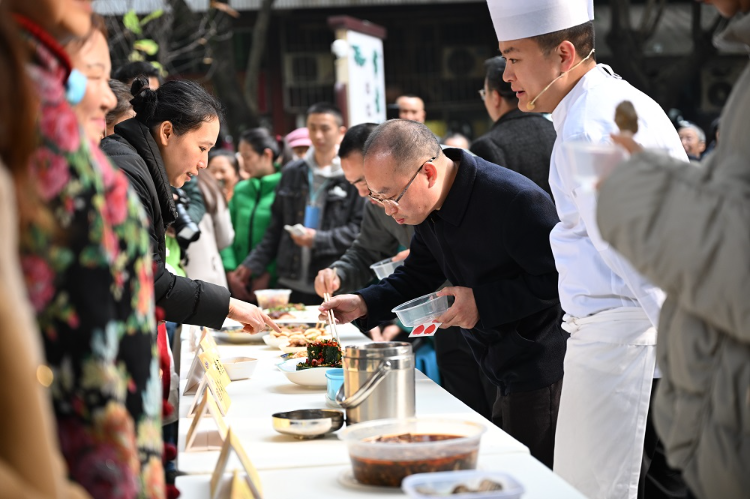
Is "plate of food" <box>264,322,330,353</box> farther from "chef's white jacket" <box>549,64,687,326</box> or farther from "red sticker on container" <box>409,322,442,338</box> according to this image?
"chef's white jacket" <box>549,64,687,326</box>

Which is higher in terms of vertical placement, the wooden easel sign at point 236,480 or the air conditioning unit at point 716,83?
the air conditioning unit at point 716,83

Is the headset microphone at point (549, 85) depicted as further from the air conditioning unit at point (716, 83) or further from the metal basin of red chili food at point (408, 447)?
the air conditioning unit at point (716, 83)

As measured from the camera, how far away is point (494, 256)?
→ 284 cm

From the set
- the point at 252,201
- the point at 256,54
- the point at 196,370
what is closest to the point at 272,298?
the point at 196,370

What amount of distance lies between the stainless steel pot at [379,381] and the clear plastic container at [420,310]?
23.6 inches

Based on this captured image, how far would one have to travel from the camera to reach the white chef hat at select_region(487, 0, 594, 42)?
2.59 meters

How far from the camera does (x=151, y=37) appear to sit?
34.6 feet

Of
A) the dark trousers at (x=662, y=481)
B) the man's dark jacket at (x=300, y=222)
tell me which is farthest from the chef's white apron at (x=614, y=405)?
the man's dark jacket at (x=300, y=222)

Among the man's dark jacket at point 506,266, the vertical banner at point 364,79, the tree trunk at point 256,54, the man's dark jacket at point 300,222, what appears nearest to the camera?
the man's dark jacket at point 506,266

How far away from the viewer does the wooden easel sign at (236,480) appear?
156cm

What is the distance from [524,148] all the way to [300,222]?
1891 mm

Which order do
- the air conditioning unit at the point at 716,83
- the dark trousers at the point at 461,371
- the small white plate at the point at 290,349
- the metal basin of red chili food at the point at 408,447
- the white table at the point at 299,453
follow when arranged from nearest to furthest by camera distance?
the metal basin of red chili food at the point at 408,447 → the white table at the point at 299,453 → the small white plate at the point at 290,349 → the dark trousers at the point at 461,371 → the air conditioning unit at the point at 716,83

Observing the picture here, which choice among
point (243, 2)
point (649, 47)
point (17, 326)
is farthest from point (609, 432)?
point (649, 47)

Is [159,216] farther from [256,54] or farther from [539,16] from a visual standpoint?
[256,54]
